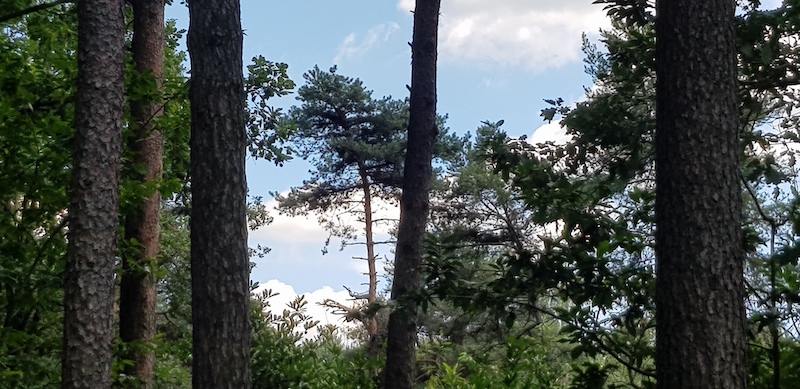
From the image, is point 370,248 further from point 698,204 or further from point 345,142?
point 698,204

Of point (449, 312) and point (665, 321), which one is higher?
point (449, 312)

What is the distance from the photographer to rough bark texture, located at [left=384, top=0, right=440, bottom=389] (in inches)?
340

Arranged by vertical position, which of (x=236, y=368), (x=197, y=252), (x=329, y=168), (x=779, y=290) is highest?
(x=329, y=168)

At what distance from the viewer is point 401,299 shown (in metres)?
5.88

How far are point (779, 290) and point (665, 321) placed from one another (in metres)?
1.07

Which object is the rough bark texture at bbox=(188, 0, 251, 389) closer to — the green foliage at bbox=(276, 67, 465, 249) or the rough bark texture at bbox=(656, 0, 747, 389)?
the rough bark texture at bbox=(656, 0, 747, 389)

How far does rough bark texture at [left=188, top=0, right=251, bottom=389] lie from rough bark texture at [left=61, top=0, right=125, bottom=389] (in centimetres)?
59

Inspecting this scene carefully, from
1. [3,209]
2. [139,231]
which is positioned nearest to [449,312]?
[139,231]

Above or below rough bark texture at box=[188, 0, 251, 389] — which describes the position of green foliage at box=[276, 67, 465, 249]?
above

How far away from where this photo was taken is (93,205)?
222 inches

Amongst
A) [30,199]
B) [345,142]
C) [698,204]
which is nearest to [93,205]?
[30,199]

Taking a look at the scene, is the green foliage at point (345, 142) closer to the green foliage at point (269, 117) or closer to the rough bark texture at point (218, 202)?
the green foliage at point (269, 117)

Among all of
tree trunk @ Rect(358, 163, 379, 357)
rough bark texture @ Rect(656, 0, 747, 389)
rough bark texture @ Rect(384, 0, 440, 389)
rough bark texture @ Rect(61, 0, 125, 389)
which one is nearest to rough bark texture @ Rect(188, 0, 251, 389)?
rough bark texture @ Rect(61, 0, 125, 389)

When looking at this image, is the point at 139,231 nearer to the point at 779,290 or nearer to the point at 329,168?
the point at 779,290
